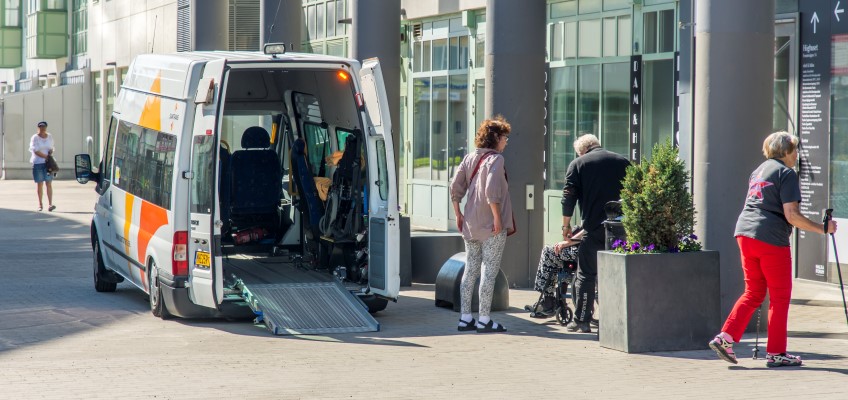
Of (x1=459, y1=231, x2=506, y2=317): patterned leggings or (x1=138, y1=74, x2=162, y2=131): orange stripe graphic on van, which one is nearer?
(x1=459, y1=231, x2=506, y2=317): patterned leggings

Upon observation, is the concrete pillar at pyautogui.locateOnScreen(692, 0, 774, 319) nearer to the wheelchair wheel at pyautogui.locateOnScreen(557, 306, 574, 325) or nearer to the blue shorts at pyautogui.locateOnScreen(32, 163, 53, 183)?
the wheelchair wheel at pyautogui.locateOnScreen(557, 306, 574, 325)

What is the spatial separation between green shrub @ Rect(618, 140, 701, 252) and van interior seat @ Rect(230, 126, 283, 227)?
494 cm

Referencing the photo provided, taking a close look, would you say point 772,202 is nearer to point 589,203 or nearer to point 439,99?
point 589,203

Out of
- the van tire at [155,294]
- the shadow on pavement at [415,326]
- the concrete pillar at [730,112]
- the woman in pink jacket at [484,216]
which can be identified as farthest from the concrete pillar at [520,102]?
the van tire at [155,294]

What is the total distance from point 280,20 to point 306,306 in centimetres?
849

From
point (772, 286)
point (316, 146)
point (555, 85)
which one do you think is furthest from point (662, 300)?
point (555, 85)

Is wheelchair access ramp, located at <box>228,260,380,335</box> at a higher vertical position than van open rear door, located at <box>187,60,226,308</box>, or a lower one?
lower

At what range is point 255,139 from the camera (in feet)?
43.8

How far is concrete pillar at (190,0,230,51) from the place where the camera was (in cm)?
2141

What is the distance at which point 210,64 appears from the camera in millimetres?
10844

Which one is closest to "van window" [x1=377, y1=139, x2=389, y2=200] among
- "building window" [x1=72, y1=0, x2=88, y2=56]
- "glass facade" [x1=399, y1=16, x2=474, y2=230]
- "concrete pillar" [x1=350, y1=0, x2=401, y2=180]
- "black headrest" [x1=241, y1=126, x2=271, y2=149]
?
"black headrest" [x1=241, y1=126, x2=271, y2=149]

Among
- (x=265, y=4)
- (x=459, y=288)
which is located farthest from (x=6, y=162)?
(x=459, y=288)

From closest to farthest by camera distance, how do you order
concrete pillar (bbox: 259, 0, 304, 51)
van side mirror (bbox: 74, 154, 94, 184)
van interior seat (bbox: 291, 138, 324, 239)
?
1. van interior seat (bbox: 291, 138, 324, 239)
2. van side mirror (bbox: 74, 154, 94, 184)
3. concrete pillar (bbox: 259, 0, 304, 51)

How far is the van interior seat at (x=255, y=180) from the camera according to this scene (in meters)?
13.4
